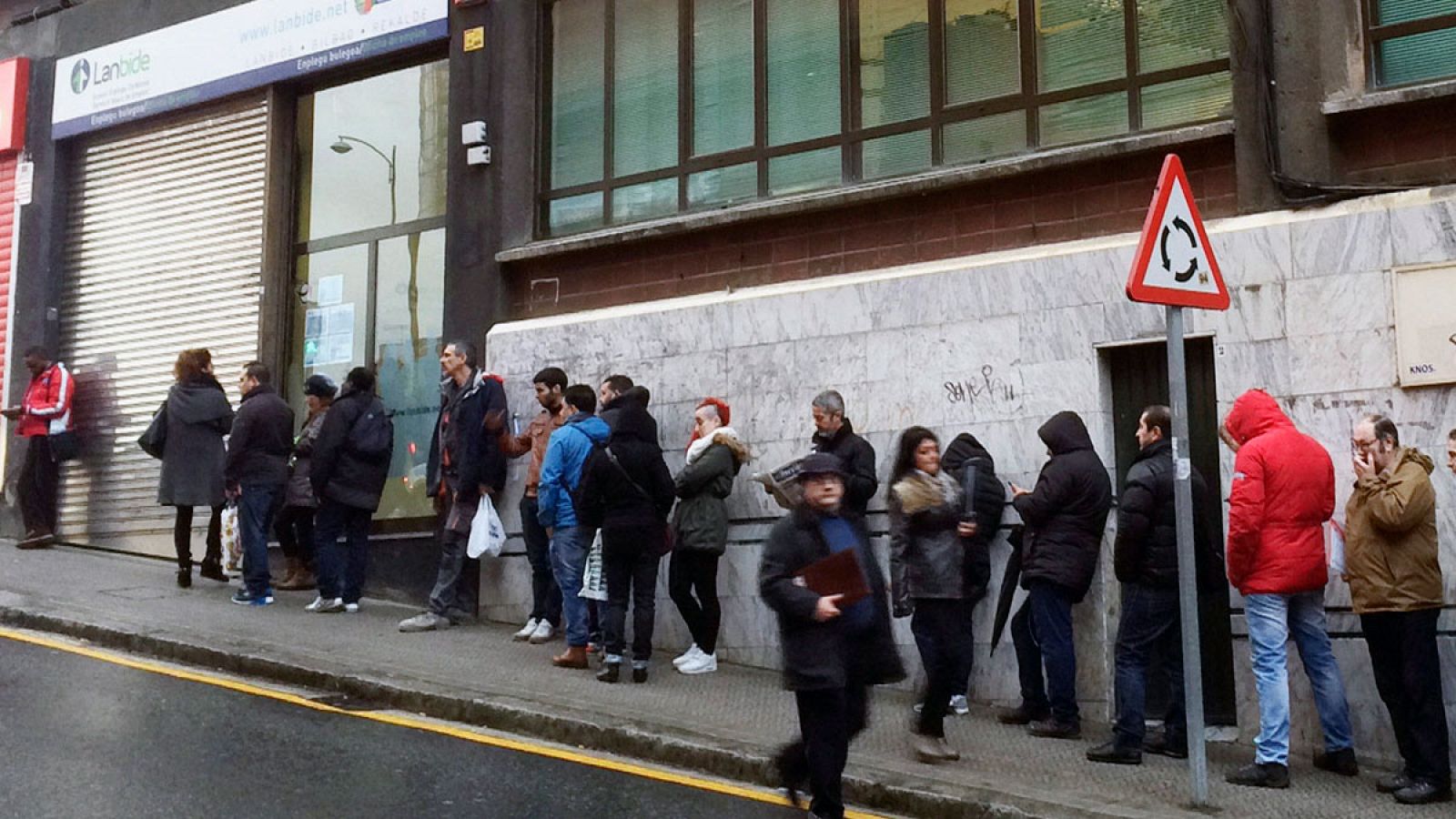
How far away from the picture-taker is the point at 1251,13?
973cm

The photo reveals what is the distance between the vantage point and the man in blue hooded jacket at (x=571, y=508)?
10.5 metres

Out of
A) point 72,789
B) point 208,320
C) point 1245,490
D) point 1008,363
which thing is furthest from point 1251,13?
point 208,320

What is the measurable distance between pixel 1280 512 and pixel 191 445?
846 centimetres

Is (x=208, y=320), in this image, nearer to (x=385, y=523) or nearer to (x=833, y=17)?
(x=385, y=523)

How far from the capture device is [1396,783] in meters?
7.89

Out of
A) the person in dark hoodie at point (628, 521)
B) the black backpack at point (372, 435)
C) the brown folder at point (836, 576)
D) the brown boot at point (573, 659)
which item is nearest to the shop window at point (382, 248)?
the black backpack at point (372, 435)

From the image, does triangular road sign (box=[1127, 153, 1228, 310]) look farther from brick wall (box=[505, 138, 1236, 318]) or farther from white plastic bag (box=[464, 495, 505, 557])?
white plastic bag (box=[464, 495, 505, 557])

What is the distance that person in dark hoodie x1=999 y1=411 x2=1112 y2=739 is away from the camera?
9008 millimetres

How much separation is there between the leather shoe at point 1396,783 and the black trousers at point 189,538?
9.00 m

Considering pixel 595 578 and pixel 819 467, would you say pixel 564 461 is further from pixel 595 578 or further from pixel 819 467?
pixel 819 467

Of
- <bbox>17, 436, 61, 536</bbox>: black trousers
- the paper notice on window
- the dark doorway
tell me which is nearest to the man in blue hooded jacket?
the dark doorway

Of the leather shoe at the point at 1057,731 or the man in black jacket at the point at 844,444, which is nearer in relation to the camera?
the leather shoe at the point at 1057,731

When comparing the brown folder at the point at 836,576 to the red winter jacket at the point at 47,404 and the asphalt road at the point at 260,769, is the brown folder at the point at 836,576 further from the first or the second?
the red winter jacket at the point at 47,404

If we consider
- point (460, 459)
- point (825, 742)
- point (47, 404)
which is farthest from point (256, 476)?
point (825, 742)
